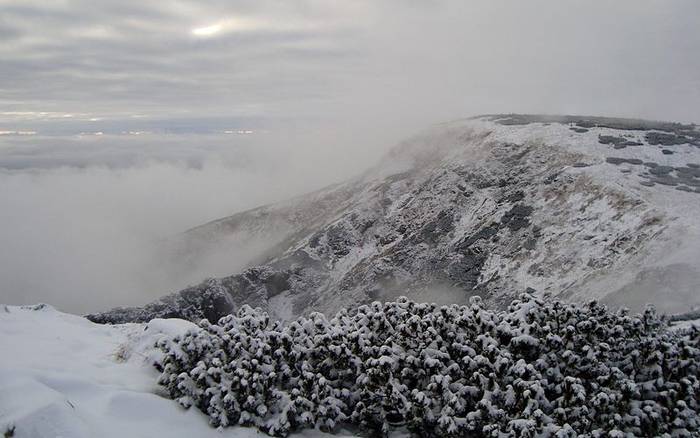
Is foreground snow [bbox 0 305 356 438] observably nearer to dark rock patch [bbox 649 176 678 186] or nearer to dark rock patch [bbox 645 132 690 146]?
dark rock patch [bbox 649 176 678 186]

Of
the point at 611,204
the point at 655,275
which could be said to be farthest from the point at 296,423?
the point at 611,204

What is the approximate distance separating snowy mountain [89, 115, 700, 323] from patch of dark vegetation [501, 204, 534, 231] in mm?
107

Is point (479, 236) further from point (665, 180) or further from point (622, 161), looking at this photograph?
point (665, 180)

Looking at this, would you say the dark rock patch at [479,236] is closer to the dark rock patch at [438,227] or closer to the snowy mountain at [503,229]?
the snowy mountain at [503,229]

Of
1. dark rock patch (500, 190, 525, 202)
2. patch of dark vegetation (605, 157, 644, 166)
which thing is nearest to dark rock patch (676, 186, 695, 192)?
patch of dark vegetation (605, 157, 644, 166)

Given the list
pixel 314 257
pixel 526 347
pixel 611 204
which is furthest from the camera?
pixel 314 257

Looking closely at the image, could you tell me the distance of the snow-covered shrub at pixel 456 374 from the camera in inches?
339

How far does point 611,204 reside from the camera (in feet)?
89.0

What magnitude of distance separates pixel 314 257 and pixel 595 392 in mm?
34650

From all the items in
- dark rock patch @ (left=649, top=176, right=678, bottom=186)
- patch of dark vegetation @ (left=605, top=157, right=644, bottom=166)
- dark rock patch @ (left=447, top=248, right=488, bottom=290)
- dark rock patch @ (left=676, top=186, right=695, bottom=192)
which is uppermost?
patch of dark vegetation @ (left=605, top=157, right=644, bottom=166)

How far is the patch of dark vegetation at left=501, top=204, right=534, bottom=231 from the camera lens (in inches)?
1258

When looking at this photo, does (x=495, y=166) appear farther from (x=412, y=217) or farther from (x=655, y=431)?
(x=655, y=431)

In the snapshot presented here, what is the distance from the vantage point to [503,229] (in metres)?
32.7

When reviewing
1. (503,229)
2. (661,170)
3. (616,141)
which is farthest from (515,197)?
(661,170)
